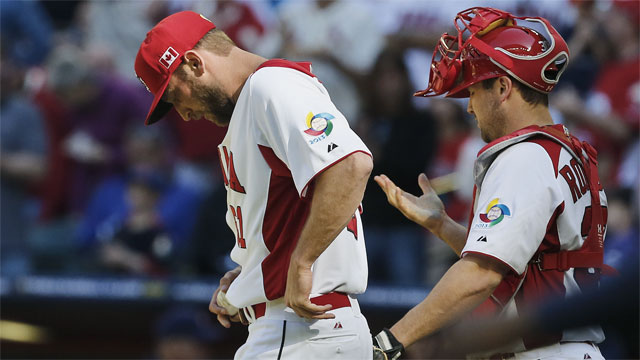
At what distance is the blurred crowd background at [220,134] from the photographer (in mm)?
6734

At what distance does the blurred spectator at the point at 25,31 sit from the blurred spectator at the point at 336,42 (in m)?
2.44

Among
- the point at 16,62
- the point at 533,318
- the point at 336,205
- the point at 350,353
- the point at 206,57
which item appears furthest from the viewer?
the point at 16,62

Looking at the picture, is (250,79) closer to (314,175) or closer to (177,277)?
(314,175)

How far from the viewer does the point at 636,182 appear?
651 centimetres

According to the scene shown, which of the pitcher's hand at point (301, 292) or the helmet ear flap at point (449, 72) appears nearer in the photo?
the pitcher's hand at point (301, 292)

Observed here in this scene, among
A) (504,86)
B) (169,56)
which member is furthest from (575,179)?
(169,56)

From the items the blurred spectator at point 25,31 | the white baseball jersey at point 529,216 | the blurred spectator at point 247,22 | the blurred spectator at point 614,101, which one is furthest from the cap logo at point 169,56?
the blurred spectator at point 25,31

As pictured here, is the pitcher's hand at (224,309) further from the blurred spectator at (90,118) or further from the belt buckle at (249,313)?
the blurred spectator at (90,118)

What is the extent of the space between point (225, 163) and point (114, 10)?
5.99 metres

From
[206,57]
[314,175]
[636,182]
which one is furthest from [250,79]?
[636,182]

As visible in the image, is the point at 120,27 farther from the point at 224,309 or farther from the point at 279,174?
the point at 279,174

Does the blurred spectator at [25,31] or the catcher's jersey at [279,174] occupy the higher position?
the catcher's jersey at [279,174]

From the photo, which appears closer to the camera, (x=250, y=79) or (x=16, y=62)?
(x=250, y=79)

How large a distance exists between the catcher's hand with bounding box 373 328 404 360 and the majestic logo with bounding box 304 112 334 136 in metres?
0.69
